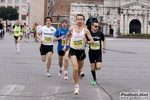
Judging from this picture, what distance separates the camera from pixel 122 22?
79.7 m

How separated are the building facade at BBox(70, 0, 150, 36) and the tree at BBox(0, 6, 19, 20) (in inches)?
1522

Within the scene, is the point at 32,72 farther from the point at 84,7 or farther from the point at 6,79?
the point at 84,7

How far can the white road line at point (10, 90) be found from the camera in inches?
406

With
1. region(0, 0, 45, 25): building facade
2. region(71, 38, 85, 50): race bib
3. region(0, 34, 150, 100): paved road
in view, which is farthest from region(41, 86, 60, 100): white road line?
region(0, 0, 45, 25): building facade

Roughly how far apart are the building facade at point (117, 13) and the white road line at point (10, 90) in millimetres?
67377

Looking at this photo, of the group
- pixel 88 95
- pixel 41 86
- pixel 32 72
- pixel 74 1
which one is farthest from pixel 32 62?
pixel 74 1

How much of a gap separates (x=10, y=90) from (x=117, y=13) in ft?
229

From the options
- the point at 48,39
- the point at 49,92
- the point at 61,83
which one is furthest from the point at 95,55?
the point at 48,39

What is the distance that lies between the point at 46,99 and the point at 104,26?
69.8m

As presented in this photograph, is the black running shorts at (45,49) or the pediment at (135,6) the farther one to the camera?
the pediment at (135,6)

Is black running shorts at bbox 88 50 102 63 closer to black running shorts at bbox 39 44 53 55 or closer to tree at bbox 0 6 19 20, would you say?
black running shorts at bbox 39 44 53 55

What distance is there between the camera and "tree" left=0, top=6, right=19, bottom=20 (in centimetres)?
11428

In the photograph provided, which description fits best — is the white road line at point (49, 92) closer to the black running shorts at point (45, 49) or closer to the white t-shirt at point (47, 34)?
the black running shorts at point (45, 49)

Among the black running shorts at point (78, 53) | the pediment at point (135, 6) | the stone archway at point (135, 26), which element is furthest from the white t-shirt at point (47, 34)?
the stone archway at point (135, 26)
